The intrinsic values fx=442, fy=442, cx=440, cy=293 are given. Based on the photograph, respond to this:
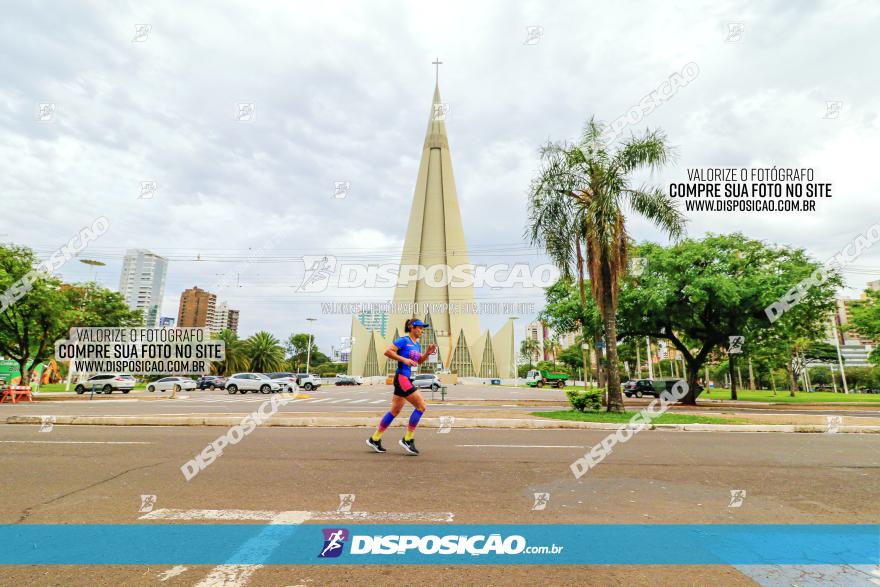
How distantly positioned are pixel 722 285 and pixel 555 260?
9.73m

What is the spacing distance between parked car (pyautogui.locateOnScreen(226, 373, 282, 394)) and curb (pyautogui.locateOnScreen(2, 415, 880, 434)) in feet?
79.0

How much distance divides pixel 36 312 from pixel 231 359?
3635 cm

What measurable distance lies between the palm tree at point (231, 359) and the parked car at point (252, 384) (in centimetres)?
3068

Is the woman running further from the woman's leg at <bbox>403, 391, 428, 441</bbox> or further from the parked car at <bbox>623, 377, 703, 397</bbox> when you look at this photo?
the parked car at <bbox>623, 377, 703, 397</bbox>

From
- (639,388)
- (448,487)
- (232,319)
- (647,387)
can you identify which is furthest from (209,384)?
(232,319)

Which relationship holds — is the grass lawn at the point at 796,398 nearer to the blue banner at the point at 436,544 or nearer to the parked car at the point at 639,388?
the parked car at the point at 639,388

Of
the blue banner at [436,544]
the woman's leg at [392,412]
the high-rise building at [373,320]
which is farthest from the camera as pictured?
the high-rise building at [373,320]

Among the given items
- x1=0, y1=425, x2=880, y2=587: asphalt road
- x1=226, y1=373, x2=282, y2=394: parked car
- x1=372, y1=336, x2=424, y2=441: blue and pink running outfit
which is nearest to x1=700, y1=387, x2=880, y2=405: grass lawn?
x1=0, y1=425, x2=880, y2=587: asphalt road

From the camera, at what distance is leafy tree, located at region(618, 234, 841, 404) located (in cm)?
2086

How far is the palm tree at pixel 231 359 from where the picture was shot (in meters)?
63.1

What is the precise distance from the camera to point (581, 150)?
15.3m

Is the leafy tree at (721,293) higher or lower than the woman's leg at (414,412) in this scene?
higher

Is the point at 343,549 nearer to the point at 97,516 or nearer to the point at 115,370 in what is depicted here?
the point at 97,516

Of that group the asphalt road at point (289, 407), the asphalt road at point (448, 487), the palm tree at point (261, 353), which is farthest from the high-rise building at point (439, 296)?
the asphalt road at point (448, 487)
